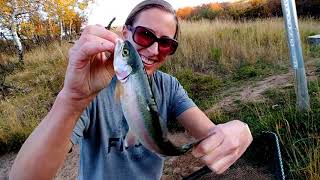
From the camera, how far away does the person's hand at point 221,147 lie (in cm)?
129

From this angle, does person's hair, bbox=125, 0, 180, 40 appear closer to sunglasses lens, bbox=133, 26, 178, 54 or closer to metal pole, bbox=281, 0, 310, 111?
sunglasses lens, bbox=133, 26, 178, 54

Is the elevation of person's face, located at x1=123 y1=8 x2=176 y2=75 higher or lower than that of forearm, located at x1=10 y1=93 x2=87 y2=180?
higher

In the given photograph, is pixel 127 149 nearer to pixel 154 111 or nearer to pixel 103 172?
pixel 103 172

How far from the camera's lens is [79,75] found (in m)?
1.36

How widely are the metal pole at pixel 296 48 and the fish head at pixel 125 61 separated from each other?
10.3ft

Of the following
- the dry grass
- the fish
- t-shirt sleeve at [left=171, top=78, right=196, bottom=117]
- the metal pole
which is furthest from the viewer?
the dry grass

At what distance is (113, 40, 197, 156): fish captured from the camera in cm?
115

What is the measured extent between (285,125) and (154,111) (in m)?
3.12

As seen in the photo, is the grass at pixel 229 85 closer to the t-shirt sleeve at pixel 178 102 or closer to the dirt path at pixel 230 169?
the dirt path at pixel 230 169

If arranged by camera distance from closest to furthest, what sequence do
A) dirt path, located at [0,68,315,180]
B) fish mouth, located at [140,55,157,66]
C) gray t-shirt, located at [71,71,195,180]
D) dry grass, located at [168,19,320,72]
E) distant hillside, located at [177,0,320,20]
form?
gray t-shirt, located at [71,71,195,180] → fish mouth, located at [140,55,157,66] → dirt path, located at [0,68,315,180] → dry grass, located at [168,19,320,72] → distant hillside, located at [177,0,320,20]

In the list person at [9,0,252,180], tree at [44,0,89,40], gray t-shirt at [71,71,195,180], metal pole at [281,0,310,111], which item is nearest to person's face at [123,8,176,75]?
person at [9,0,252,180]

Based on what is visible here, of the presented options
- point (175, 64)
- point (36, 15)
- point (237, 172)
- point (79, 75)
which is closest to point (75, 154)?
point (237, 172)

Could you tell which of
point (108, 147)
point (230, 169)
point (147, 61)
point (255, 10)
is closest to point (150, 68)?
point (147, 61)

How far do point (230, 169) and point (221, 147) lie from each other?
8.10 ft
